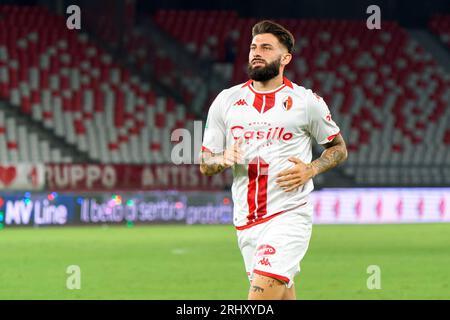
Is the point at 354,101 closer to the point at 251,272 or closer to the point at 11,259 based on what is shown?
the point at 11,259

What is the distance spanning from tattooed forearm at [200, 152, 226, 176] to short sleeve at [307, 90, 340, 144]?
67 cm

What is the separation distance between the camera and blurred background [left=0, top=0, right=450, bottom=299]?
21750mm

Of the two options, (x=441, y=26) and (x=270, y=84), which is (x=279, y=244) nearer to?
(x=270, y=84)

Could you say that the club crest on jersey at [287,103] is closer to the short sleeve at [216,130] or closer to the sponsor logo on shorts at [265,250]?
the short sleeve at [216,130]

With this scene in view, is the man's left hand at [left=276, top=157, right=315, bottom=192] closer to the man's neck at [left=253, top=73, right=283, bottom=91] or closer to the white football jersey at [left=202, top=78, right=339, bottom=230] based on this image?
the white football jersey at [left=202, top=78, right=339, bottom=230]

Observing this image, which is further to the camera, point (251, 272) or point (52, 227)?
point (52, 227)

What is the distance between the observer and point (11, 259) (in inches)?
608

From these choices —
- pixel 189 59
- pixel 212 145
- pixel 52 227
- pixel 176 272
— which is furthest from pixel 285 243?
pixel 189 59

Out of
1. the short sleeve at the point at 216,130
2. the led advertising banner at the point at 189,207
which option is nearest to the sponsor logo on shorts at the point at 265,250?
the short sleeve at the point at 216,130

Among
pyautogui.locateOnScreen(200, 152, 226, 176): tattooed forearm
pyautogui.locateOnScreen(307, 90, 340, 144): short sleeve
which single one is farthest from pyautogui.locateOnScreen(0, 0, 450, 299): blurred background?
pyautogui.locateOnScreen(200, 152, 226, 176): tattooed forearm

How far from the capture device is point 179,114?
27.4m

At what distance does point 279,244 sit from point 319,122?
847mm
